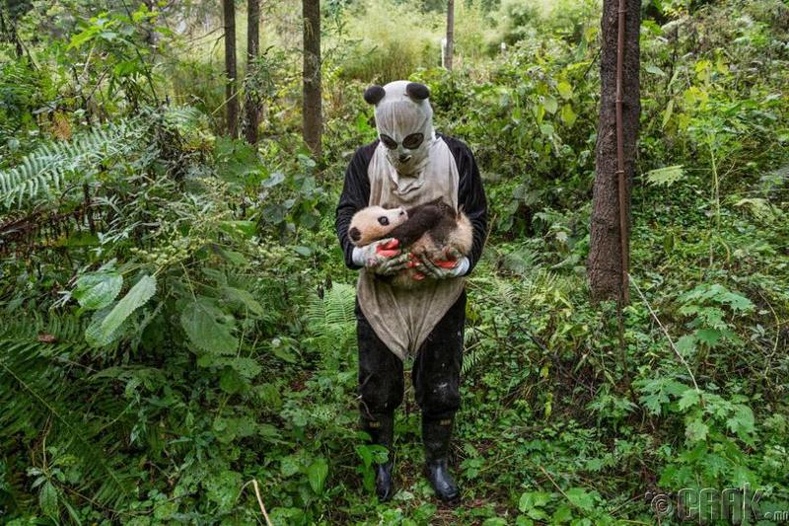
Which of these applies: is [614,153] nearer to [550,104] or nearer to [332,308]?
[550,104]

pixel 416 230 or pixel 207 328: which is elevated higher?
pixel 416 230

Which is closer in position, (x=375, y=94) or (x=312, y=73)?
(x=375, y=94)

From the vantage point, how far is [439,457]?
119 inches

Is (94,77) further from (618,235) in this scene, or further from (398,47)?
(398,47)

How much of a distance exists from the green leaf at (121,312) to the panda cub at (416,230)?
2.84ft

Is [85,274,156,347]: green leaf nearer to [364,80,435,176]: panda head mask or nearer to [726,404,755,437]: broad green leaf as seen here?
[364,80,435,176]: panda head mask

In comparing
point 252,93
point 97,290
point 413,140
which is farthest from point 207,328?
point 252,93

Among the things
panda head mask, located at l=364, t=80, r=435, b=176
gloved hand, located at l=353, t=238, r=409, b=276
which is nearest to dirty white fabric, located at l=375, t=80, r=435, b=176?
panda head mask, located at l=364, t=80, r=435, b=176

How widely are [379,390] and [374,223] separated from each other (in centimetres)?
84

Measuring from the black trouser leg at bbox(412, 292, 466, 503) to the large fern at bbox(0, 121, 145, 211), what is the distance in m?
1.96

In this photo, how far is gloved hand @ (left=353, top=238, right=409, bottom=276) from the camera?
259 cm

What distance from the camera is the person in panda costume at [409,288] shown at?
8.45 feet

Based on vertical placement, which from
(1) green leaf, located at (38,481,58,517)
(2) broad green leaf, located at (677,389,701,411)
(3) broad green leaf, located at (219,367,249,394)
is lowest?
(1) green leaf, located at (38,481,58,517)

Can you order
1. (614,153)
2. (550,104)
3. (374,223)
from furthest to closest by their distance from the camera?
1. (550,104)
2. (614,153)
3. (374,223)
